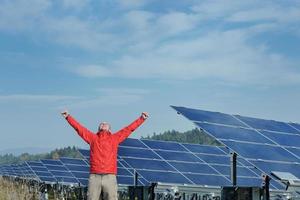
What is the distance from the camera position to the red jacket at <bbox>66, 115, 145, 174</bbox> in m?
11.0

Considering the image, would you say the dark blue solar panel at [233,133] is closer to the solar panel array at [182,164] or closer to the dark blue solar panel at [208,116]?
the dark blue solar panel at [208,116]

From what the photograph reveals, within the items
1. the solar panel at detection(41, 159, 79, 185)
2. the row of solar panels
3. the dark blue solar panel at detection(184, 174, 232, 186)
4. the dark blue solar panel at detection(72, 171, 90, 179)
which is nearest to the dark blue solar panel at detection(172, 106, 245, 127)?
the row of solar panels

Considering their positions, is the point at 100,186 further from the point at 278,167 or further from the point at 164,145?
the point at 164,145

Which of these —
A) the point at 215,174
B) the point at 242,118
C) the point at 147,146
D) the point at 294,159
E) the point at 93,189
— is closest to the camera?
the point at 93,189

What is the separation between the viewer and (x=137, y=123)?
11.4m

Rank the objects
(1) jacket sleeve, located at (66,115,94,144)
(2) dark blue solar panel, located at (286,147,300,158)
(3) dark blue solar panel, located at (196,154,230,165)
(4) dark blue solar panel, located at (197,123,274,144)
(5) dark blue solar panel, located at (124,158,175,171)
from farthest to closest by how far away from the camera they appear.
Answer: (3) dark blue solar panel, located at (196,154,230,165), (5) dark blue solar panel, located at (124,158,175,171), (2) dark blue solar panel, located at (286,147,300,158), (4) dark blue solar panel, located at (197,123,274,144), (1) jacket sleeve, located at (66,115,94,144)

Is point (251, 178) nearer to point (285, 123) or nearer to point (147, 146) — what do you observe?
point (285, 123)

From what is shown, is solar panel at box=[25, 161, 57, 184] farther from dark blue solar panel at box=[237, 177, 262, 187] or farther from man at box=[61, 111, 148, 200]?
man at box=[61, 111, 148, 200]

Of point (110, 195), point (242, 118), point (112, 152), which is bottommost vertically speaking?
point (110, 195)

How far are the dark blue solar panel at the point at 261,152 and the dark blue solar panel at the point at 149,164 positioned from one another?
592cm

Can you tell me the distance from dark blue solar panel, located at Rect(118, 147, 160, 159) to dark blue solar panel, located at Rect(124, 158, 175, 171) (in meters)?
0.64

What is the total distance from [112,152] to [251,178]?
6.81 m

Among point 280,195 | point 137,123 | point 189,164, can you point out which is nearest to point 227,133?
point 137,123

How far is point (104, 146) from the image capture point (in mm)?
11094
